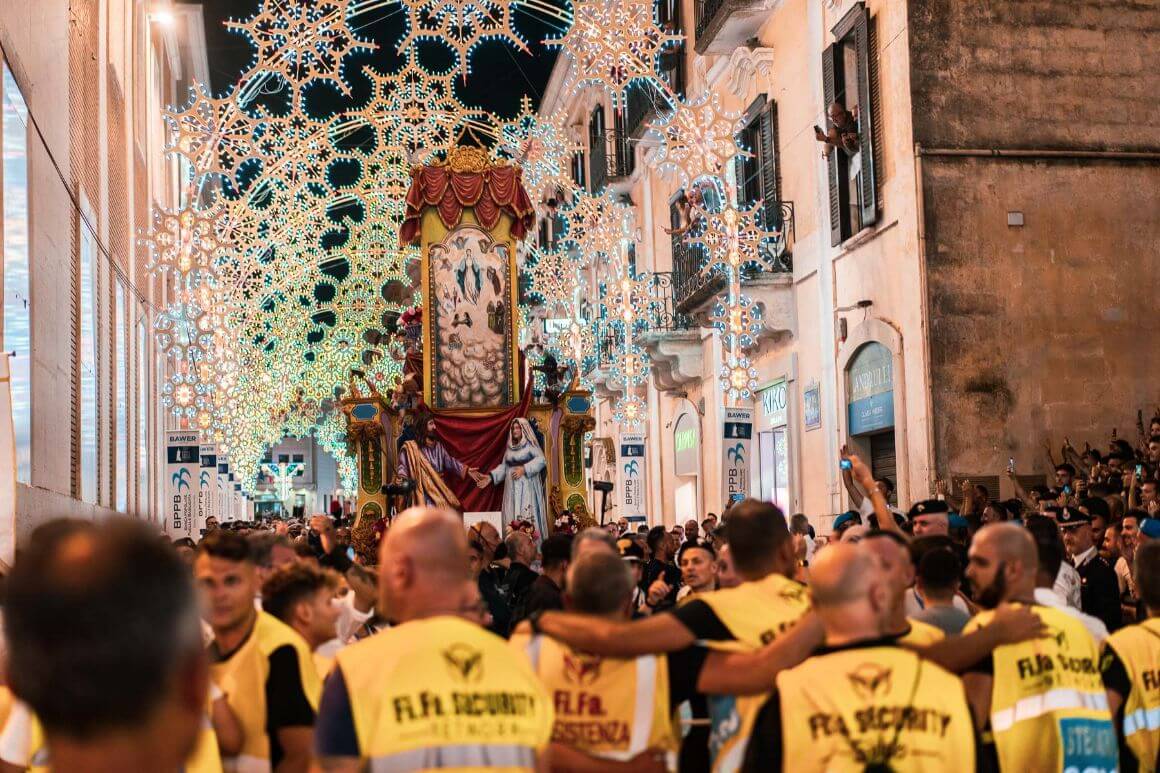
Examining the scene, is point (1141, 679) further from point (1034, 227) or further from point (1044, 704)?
point (1034, 227)

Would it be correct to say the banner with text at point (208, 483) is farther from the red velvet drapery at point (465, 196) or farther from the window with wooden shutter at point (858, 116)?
the window with wooden shutter at point (858, 116)

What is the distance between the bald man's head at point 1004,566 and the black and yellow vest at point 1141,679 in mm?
556

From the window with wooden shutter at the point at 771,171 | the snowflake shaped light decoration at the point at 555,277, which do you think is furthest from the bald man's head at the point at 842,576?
the snowflake shaped light decoration at the point at 555,277

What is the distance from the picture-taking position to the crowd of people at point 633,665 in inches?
151

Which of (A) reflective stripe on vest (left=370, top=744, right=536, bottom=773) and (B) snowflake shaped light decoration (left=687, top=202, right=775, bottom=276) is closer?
(A) reflective stripe on vest (left=370, top=744, right=536, bottom=773)

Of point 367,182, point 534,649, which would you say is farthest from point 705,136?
point 534,649

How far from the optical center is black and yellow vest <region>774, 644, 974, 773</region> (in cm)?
421

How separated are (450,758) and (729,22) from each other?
81.0ft

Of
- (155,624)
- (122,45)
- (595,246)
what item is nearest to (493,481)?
(595,246)

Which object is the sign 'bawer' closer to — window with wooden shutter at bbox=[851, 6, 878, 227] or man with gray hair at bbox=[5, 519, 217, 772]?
window with wooden shutter at bbox=[851, 6, 878, 227]

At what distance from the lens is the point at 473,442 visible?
24516 mm

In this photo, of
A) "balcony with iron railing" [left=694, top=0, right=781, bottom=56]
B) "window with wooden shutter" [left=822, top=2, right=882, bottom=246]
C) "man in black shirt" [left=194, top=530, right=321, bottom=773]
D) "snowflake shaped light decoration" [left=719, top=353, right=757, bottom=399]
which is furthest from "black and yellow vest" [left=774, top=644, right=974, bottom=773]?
"balcony with iron railing" [left=694, top=0, right=781, bottom=56]

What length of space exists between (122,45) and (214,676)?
94.5 feet

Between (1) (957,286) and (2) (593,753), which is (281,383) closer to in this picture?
(1) (957,286)
